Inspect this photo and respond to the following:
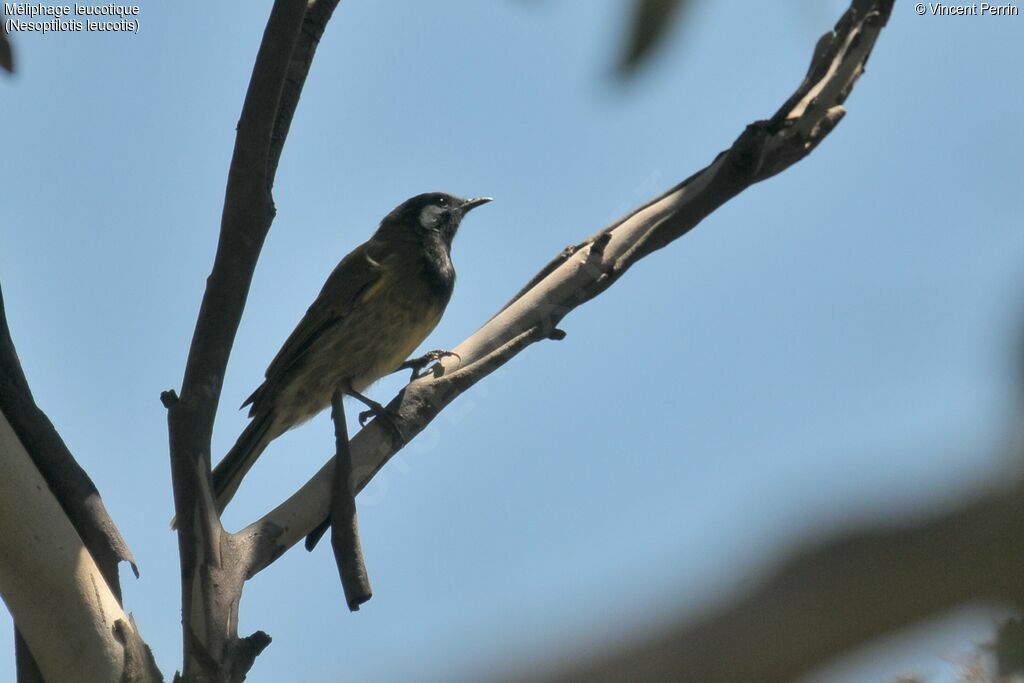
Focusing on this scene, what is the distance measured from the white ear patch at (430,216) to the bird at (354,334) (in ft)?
1.01

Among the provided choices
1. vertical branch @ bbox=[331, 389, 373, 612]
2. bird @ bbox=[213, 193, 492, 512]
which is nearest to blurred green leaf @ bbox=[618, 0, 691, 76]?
vertical branch @ bbox=[331, 389, 373, 612]

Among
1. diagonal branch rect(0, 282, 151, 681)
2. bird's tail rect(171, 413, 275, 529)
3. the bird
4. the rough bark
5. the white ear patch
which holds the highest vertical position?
the white ear patch

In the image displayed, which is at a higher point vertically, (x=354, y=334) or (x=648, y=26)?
(x=354, y=334)

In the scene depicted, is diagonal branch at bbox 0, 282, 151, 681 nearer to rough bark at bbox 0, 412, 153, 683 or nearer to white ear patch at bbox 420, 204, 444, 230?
rough bark at bbox 0, 412, 153, 683

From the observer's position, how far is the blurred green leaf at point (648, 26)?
1689 millimetres

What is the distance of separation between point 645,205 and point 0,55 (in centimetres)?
234

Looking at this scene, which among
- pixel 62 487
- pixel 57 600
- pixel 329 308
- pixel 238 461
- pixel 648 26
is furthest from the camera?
pixel 329 308

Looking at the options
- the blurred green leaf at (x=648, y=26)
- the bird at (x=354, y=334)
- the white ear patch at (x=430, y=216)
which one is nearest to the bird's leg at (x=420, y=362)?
the bird at (x=354, y=334)

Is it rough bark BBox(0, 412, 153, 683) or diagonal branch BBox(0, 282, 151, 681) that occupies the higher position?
diagonal branch BBox(0, 282, 151, 681)

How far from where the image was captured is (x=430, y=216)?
271 inches

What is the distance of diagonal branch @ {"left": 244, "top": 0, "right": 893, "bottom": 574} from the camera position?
3.50 m

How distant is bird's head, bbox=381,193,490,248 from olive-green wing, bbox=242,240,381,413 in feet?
1.34

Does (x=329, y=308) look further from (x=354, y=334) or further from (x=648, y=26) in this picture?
(x=648, y=26)

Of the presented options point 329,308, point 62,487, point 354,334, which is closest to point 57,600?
point 62,487
